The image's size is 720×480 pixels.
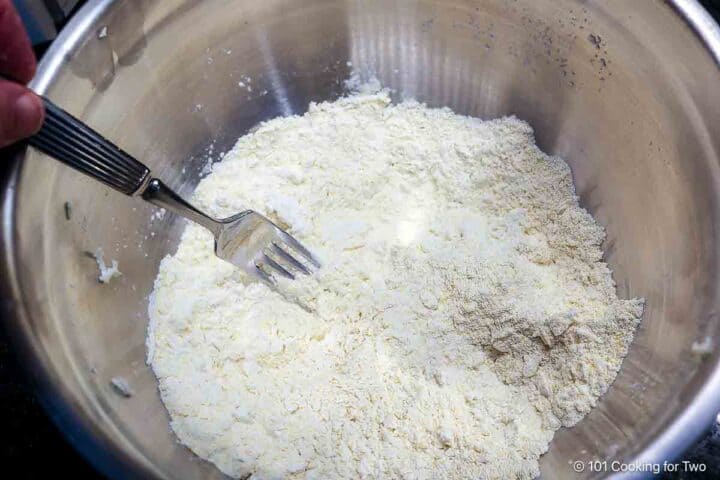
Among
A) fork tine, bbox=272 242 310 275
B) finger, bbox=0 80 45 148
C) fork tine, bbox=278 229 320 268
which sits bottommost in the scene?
fork tine, bbox=272 242 310 275

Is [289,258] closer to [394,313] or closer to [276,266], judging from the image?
[276,266]

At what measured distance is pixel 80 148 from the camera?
3.38ft

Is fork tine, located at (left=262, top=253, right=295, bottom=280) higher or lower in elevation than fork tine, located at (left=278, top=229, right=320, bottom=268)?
lower

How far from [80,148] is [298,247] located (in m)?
0.55

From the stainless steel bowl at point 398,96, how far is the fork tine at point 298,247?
33cm

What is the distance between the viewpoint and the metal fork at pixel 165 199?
102cm

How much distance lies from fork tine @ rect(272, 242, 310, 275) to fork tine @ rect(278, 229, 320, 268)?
2cm

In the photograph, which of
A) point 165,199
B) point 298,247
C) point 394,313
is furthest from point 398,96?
point 165,199

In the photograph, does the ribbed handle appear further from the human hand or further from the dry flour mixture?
the dry flour mixture

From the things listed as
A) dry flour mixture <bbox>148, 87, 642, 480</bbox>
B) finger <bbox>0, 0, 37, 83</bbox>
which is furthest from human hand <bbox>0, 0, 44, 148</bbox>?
dry flour mixture <bbox>148, 87, 642, 480</bbox>

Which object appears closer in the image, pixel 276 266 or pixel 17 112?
pixel 17 112

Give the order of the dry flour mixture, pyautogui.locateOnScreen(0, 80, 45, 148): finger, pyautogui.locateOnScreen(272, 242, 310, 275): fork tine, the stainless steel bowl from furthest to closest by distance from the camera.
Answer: pyautogui.locateOnScreen(272, 242, 310, 275): fork tine
the dry flour mixture
the stainless steel bowl
pyautogui.locateOnScreen(0, 80, 45, 148): finger

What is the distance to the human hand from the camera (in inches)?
36.4

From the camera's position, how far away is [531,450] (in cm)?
120
